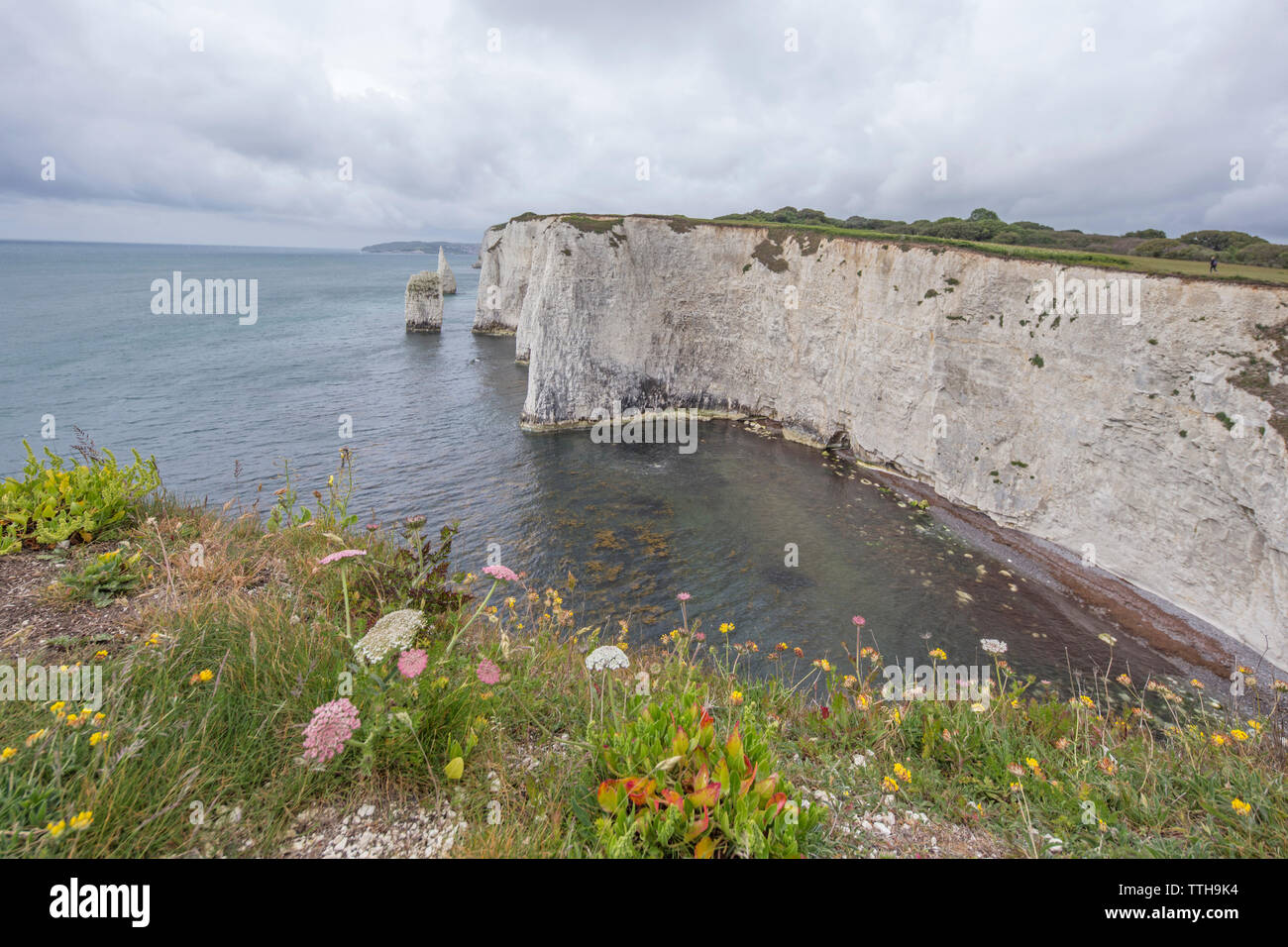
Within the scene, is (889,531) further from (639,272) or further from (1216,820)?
(639,272)

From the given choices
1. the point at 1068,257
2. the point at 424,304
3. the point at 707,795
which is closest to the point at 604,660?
the point at 707,795

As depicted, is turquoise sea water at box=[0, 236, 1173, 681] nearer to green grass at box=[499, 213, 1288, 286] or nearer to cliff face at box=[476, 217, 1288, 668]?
cliff face at box=[476, 217, 1288, 668]

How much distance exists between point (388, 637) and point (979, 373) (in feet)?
89.4

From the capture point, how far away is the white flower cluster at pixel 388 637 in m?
3.66

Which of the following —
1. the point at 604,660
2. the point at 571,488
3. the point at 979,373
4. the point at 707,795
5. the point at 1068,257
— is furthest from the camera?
the point at 571,488

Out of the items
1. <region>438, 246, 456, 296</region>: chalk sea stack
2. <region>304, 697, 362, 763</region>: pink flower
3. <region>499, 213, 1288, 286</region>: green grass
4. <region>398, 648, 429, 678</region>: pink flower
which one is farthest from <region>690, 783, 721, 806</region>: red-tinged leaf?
<region>438, 246, 456, 296</region>: chalk sea stack

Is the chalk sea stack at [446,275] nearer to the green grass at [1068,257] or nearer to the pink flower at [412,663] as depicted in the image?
the green grass at [1068,257]

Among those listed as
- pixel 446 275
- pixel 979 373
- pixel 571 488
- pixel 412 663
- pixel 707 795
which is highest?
pixel 446 275

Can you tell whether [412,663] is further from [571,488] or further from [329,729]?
[571,488]

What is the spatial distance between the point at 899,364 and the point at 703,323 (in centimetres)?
1362

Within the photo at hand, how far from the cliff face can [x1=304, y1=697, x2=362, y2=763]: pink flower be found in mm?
22594

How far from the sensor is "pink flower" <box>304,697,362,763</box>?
3.18 meters

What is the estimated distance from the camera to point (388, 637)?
3.74 meters
